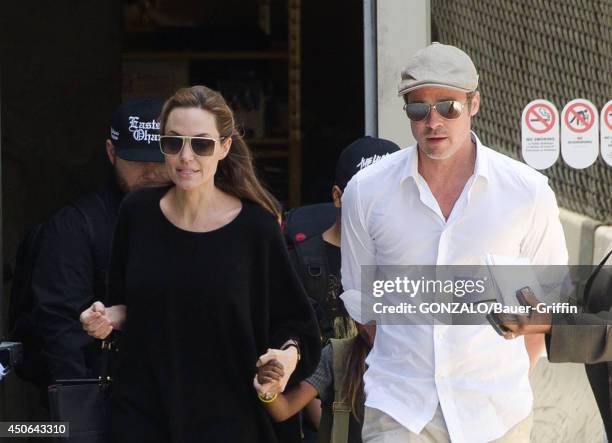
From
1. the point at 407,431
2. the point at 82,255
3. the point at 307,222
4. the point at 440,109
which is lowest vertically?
the point at 407,431

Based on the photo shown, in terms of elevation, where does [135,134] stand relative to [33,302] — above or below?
above

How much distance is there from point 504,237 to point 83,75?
4.52 meters

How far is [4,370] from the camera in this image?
4.90 m

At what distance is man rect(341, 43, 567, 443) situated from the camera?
3930 mm

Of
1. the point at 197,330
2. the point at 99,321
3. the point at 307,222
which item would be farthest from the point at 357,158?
the point at 99,321

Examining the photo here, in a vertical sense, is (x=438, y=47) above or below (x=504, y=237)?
above

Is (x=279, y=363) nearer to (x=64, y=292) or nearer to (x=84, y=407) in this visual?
(x=84, y=407)

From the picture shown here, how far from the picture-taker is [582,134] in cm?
589

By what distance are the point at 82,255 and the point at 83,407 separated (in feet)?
2.76

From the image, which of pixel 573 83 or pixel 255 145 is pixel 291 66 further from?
pixel 573 83

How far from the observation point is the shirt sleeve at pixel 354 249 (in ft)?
13.7

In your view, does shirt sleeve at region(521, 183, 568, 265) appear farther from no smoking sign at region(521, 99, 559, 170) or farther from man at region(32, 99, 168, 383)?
no smoking sign at region(521, 99, 559, 170)

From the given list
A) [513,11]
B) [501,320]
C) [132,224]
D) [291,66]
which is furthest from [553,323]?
[291,66]

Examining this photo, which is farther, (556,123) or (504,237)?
(556,123)
